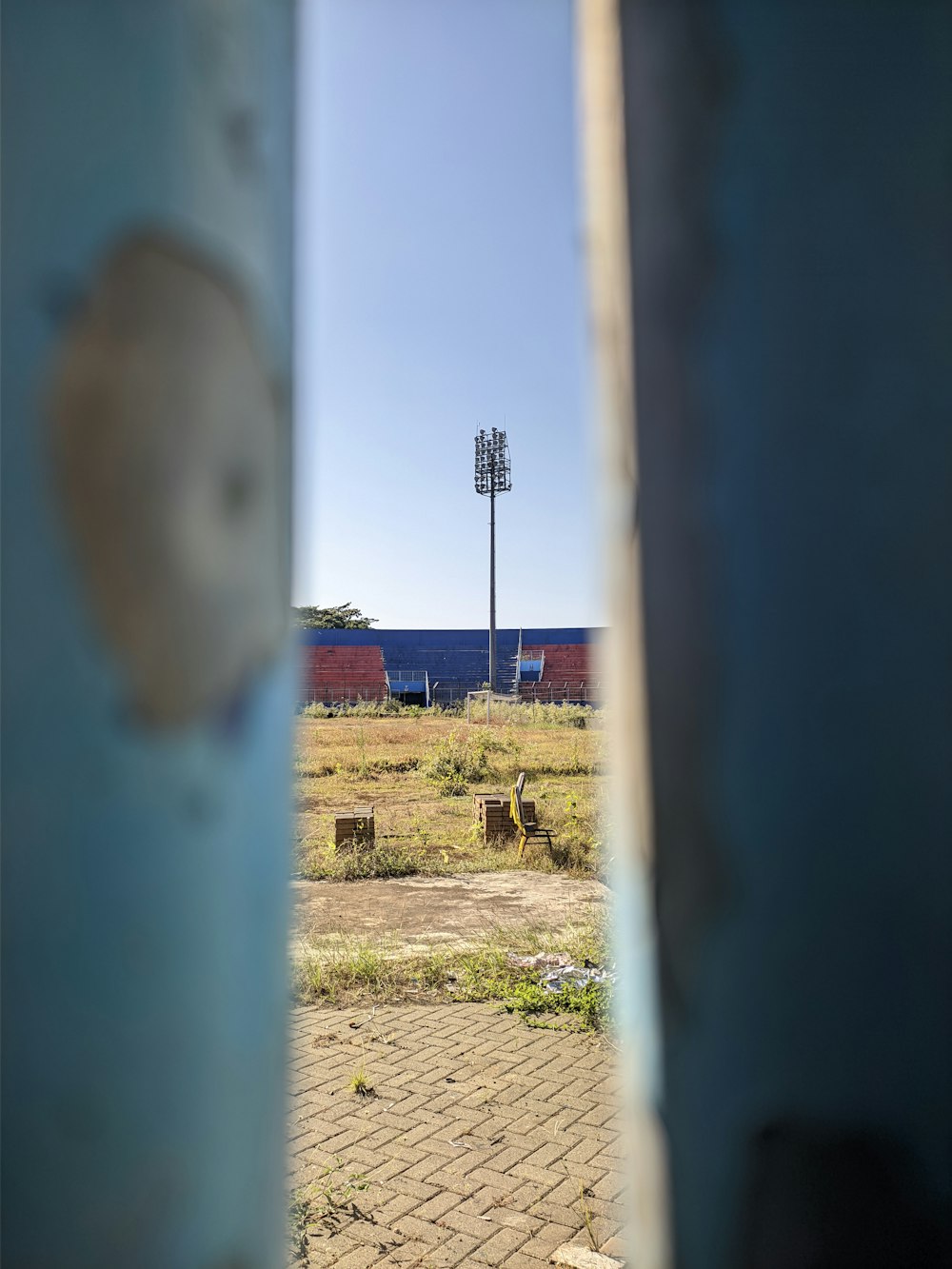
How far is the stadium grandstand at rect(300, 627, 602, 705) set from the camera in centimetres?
3503

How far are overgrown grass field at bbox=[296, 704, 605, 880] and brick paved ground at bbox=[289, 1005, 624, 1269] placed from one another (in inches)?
53.4

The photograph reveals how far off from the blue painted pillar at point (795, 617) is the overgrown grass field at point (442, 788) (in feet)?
0.47

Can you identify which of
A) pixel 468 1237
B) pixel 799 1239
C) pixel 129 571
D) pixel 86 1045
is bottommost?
pixel 468 1237

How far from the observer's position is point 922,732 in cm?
52

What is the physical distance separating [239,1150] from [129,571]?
1.00 feet

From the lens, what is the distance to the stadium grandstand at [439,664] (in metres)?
35.0

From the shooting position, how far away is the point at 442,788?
13.4m

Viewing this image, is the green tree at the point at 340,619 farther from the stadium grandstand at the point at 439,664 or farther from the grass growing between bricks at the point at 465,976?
the grass growing between bricks at the point at 465,976

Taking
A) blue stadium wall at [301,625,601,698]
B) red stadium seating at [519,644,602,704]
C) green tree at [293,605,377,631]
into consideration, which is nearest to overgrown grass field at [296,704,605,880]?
red stadium seating at [519,644,602,704]

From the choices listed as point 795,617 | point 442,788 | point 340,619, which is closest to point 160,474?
point 795,617

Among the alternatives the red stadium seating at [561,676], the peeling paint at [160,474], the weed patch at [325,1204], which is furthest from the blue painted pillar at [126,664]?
the red stadium seating at [561,676]

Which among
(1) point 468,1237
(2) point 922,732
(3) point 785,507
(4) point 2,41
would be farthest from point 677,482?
(1) point 468,1237

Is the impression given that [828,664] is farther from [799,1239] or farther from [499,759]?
[499,759]

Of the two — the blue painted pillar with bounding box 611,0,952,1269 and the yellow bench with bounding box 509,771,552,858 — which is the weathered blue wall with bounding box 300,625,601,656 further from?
the blue painted pillar with bounding box 611,0,952,1269
